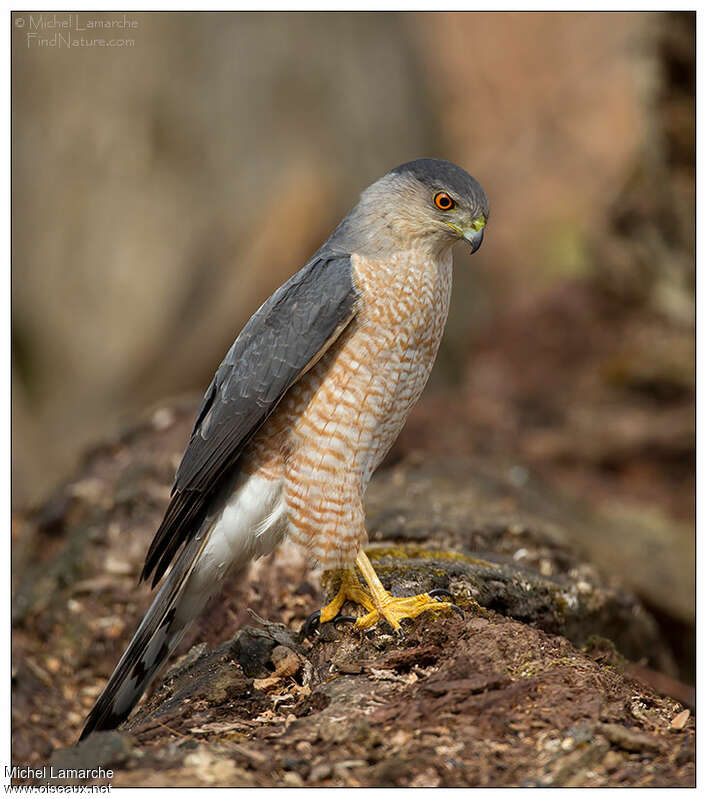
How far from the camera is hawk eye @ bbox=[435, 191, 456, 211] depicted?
4.42 metres

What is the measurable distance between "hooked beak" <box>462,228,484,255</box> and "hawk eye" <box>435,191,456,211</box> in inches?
5.6

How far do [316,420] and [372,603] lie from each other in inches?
35.3

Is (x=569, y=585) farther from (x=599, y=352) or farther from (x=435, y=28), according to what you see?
(x=435, y=28)

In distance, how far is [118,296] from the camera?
12.9 metres

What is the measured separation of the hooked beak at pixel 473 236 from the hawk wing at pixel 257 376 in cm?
58

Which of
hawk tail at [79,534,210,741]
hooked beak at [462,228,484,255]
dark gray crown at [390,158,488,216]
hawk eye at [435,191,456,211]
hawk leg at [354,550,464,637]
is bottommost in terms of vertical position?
hawk tail at [79,534,210,741]

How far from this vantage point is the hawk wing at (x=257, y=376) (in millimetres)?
4223

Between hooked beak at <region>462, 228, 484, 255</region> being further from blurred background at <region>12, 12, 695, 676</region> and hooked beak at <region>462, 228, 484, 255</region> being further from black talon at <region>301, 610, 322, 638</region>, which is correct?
blurred background at <region>12, 12, 695, 676</region>

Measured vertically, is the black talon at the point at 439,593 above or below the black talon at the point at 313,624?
above

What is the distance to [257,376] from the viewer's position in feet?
14.1

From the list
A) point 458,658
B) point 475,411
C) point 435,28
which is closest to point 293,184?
point 475,411

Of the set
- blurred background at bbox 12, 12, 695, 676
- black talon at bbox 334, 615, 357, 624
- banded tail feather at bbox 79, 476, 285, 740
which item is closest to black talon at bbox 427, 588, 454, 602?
black talon at bbox 334, 615, 357, 624

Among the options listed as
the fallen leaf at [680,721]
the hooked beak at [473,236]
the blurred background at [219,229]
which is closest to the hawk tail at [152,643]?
the hooked beak at [473,236]

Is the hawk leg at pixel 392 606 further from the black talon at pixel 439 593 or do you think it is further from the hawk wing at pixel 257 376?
the hawk wing at pixel 257 376
